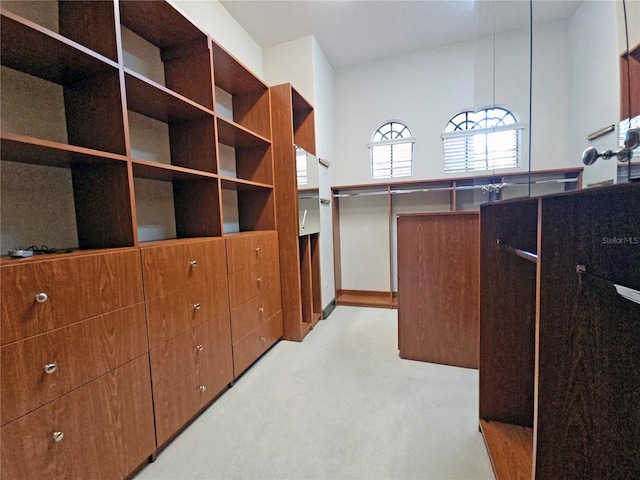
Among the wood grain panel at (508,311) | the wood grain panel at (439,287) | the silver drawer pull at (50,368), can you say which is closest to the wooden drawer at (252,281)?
the silver drawer pull at (50,368)

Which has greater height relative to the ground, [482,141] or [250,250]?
[482,141]

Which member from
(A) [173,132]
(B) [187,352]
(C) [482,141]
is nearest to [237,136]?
(A) [173,132]

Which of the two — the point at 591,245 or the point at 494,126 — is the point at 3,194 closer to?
the point at 591,245

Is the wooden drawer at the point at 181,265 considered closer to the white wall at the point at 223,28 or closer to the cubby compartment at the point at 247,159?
the cubby compartment at the point at 247,159

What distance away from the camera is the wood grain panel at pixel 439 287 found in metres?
2.02

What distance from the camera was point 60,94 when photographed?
1310 millimetres

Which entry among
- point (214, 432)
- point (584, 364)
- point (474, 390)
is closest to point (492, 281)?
point (584, 364)

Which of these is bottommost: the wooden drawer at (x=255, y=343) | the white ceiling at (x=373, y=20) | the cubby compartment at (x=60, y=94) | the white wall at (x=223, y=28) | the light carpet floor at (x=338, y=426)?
the light carpet floor at (x=338, y=426)

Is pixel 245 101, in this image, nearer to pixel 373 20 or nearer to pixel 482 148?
pixel 373 20

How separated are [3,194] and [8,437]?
0.89m

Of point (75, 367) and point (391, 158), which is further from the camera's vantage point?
point (391, 158)

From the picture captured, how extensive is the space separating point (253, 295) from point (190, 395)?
0.81 meters

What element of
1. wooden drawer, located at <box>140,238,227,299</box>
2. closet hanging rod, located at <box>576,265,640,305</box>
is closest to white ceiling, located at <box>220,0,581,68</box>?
closet hanging rod, located at <box>576,265,640,305</box>

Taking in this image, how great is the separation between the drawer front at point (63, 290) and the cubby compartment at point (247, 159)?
4.72 ft
